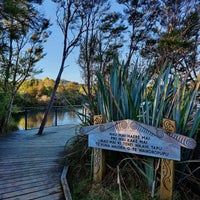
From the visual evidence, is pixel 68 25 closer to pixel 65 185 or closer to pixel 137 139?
pixel 65 185

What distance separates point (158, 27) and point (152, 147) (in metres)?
8.32

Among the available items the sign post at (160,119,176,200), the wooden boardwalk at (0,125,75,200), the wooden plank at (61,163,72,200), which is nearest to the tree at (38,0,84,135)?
the wooden boardwalk at (0,125,75,200)

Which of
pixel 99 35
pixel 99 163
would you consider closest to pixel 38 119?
pixel 99 35

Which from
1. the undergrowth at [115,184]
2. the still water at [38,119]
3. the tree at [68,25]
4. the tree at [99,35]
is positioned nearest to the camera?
the undergrowth at [115,184]

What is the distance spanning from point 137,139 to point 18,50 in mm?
6666

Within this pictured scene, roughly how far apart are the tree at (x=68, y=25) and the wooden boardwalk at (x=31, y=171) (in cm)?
238

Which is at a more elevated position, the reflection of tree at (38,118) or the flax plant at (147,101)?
the flax plant at (147,101)

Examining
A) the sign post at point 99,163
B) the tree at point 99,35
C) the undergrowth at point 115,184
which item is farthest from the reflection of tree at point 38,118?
the sign post at point 99,163

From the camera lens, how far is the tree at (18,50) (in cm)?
702

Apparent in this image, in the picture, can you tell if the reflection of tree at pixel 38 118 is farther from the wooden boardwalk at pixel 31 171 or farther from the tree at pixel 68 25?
the wooden boardwalk at pixel 31 171

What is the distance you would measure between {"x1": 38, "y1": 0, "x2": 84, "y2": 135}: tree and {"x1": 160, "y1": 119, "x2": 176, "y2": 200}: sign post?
513 centimetres

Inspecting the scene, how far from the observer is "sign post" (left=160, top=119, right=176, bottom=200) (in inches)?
84.1

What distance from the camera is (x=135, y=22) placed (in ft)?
30.2

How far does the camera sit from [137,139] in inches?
92.4
